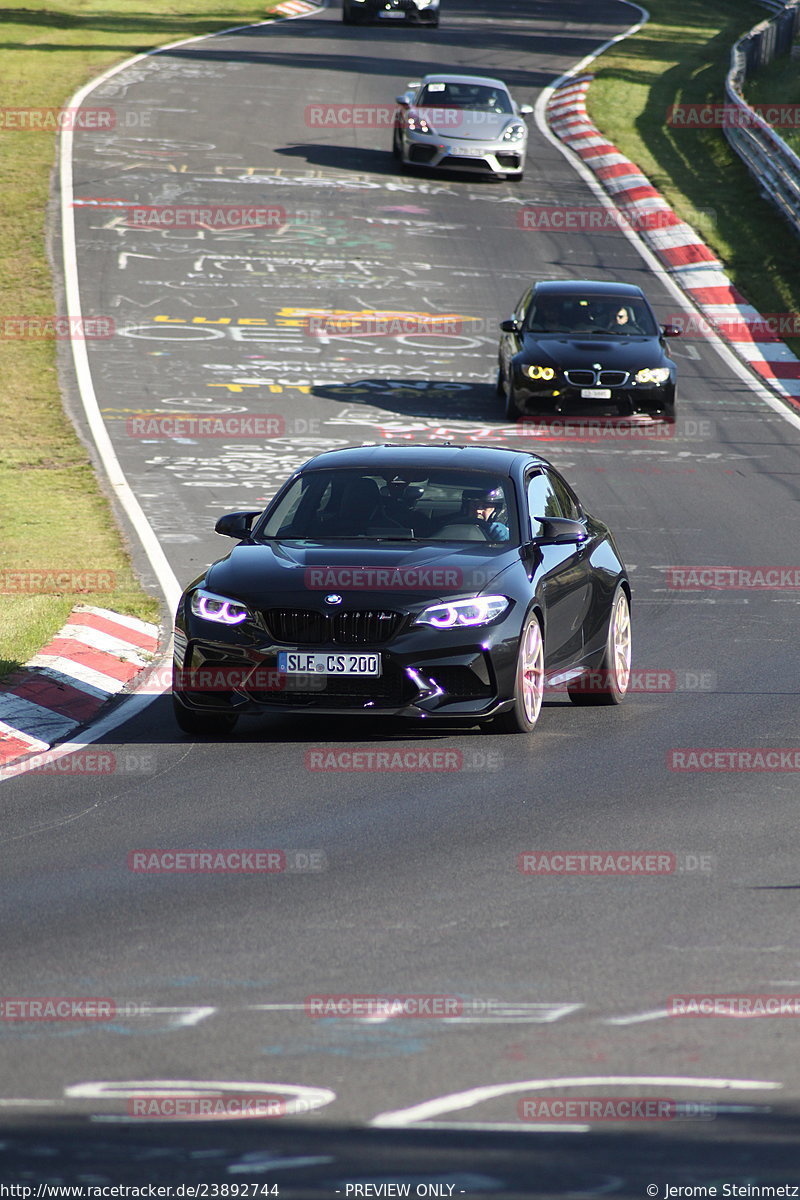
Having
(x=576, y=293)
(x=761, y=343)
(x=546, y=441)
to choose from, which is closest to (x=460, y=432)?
(x=546, y=441)

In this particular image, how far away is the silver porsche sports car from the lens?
35.7 meters

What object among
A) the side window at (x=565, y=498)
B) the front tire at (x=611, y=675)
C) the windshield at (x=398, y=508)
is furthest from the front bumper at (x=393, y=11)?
the windshield at (x=398, y=508)

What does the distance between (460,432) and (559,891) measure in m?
15.2

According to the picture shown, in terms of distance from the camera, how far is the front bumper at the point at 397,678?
9.86 meters

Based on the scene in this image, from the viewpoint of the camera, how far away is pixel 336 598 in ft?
32.5

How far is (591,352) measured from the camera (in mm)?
22906

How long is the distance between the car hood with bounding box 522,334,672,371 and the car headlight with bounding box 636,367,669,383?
0.07 meters

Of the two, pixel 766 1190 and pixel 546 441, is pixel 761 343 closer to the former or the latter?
pixel 546 441
